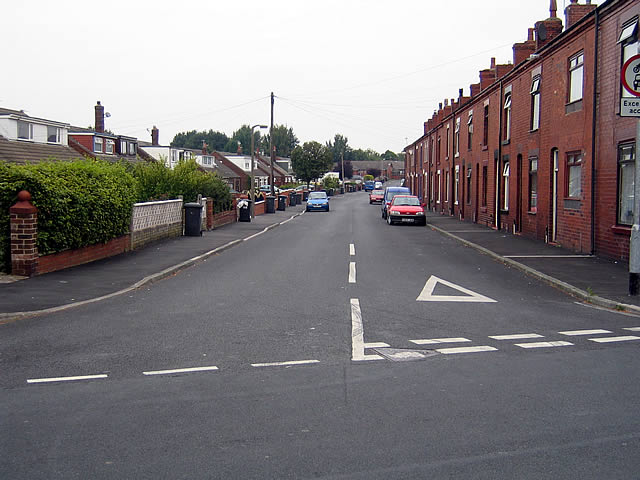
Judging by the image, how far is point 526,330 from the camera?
8.78 metres

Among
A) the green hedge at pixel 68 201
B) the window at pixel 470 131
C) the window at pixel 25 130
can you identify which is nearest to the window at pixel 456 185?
the window at pixel 470 131

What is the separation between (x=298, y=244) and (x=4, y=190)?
1131 cm

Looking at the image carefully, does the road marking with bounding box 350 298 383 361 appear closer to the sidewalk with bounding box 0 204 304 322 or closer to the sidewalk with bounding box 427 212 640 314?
the sidewalk with bounding box 427 212 640 314

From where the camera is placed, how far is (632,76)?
10836 millimetres

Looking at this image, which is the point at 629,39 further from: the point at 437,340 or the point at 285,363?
the point at 285,363

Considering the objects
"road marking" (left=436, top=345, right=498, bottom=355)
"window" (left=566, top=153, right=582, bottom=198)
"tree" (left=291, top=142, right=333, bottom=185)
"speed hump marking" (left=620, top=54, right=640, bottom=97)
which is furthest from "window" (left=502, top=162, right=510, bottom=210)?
"tree" (left=291, top=142, right=333, bottom=185)

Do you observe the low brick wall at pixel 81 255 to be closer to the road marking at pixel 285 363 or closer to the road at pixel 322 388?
the road at pixel 322 388

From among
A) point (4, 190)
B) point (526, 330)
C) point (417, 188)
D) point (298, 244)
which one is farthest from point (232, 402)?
point (417, 188)

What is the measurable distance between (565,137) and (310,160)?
92.5 metres

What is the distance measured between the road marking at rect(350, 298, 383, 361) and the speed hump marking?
18.1 feet

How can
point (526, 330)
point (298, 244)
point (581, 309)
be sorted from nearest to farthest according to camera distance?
point (526, 330)
point (581, 309)
point (298, 244)

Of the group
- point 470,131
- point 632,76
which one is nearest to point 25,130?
Result: point 470,131

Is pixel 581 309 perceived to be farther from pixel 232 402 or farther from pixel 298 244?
pixel 298 244

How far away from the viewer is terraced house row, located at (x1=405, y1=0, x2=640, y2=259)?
16.2m
